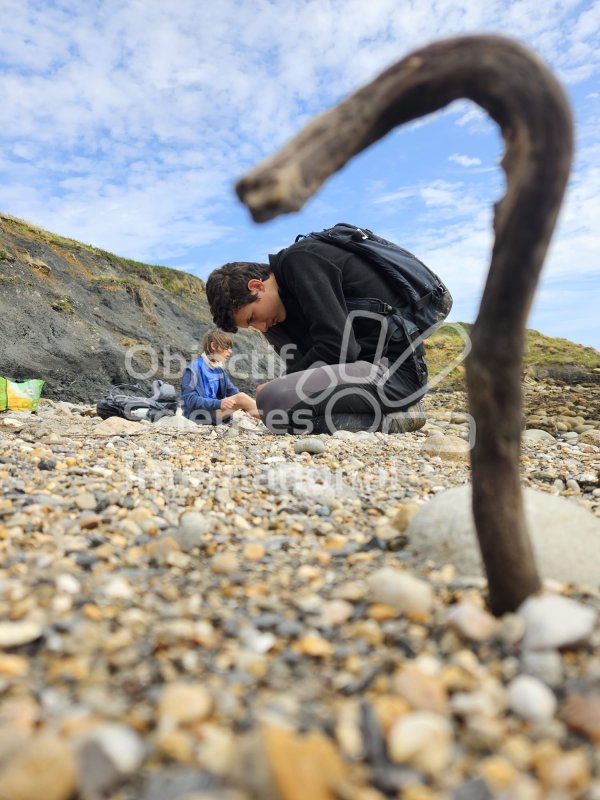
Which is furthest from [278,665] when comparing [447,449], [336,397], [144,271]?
[144,271]

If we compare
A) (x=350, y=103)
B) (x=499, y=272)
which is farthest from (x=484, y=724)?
(x=350, y=103)

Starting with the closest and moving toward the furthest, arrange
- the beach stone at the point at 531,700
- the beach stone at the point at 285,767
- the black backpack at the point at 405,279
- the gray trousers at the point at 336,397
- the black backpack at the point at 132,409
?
the beach stone at the point at 285,767 < the beach stone at the point at 531,700 < the black backpack at the point at 405,279 < the gray trousers at the point at 336,397 < the black backpack at the point at 132,409

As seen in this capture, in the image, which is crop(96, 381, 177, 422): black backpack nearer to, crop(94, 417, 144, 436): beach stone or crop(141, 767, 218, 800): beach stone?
crop(94, 417, 144, 436): beach stone

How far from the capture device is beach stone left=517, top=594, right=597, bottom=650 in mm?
1502

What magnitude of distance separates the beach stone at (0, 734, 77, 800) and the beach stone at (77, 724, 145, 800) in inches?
0.9

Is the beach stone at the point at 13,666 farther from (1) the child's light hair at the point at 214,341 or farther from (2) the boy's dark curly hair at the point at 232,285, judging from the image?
(1) the child's light hair at the point at 214,341

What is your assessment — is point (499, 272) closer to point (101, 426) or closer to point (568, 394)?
point (101, 426)

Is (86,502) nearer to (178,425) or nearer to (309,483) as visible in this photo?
(309,483)

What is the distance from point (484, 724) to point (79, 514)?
6.89ft

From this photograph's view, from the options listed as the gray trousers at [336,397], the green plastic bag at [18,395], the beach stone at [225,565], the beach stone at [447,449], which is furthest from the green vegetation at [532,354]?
the beach stone at [225,565]

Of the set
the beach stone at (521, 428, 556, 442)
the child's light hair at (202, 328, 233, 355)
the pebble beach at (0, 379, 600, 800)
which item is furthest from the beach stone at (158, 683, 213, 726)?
the child's light hair at (202, 328, 233, 355)

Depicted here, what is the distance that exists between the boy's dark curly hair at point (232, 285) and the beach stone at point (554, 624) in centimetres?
493

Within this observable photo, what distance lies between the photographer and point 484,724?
49.9 inches

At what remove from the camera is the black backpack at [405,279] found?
19.6 feet
